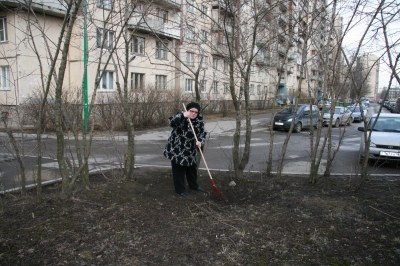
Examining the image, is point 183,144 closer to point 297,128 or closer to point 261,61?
point 261,61

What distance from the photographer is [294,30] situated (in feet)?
17.7

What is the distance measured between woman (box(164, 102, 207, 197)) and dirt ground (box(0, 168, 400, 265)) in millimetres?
342

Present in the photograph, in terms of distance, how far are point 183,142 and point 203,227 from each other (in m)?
1.37

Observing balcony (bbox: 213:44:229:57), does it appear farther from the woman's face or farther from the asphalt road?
the woman's face

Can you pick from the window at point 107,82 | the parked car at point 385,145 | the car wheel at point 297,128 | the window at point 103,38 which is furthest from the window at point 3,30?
the parked car at point 385,145

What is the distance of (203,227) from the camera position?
3.46 meters

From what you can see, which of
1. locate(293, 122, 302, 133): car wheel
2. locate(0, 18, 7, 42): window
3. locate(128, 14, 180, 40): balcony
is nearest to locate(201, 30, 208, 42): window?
locate(128, 14, 180, 40): balcony

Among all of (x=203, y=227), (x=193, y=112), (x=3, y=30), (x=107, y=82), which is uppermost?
(x=3, y=30)

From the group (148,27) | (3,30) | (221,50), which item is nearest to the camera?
(148,27)

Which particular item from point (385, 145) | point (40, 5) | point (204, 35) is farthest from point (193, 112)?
point (385, 145)

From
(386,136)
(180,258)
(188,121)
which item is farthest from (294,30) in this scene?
(386,136)

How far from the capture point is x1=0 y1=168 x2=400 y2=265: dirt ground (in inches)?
112

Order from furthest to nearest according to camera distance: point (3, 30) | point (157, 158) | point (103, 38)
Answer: point (3, 30) < point (157, 158) < point (103, 38)

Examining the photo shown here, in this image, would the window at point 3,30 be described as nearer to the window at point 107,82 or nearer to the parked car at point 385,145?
the window at point 107,82
